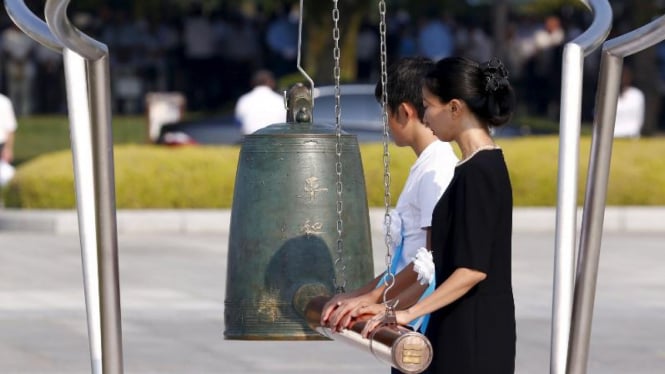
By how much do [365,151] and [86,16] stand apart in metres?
13.1

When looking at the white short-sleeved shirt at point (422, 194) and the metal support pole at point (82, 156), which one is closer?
the white short-sleeved shirt at point (422, 194)

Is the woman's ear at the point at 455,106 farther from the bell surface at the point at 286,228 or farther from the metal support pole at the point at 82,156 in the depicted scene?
the bell surface at the point at 286,228

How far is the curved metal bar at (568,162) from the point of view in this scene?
5516mm

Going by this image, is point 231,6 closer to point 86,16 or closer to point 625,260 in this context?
point 86,16

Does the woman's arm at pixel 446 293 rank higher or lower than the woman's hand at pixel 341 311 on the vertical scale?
higher

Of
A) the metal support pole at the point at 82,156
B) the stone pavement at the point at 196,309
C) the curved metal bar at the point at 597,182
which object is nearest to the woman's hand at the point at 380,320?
the curved metal bar at the point at 597,182

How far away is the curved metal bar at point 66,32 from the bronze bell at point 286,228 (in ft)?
5.27

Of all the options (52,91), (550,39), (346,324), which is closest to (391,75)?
(346,324)

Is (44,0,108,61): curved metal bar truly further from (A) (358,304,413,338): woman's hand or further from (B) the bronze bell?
(B) the bronze bell

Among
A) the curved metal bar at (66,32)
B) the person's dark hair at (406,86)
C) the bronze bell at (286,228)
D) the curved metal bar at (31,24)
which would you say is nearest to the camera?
the curved metal bar at (66,32)

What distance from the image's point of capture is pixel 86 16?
29.7 m

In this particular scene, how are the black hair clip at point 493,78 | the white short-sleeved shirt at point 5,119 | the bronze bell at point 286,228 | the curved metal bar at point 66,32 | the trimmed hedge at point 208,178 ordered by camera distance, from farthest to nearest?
1. the white short-sleeved shirt at point 5,119
2. the trimmed hedge at point 208,178
3. the bronze bell at point 286,228
4. the curved metal bar at point 66,32
5. the black hair clip at point 493,78

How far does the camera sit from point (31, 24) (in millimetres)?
5852

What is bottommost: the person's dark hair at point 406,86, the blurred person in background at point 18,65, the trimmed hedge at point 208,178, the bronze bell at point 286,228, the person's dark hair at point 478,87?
the blurred person in background at point 18,65
